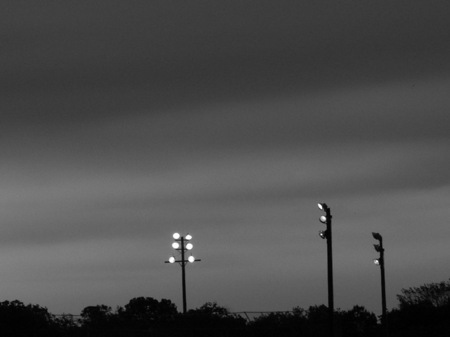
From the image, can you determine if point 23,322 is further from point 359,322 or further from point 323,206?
point 359,322

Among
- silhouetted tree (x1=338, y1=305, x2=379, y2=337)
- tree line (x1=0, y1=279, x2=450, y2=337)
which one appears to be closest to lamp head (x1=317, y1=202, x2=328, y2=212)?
tree line (x1=0, y1=279, x2=450, y2=337)

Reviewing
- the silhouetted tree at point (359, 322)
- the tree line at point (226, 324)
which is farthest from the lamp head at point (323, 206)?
the silhouetted tree at point (359, 322)

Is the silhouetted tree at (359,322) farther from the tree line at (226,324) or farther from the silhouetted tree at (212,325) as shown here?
the silhouetted tree at (212,325)

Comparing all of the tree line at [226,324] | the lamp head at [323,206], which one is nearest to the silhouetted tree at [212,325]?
the tree line at [226,324]

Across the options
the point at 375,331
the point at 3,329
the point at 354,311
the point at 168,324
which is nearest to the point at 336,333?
the point at 168,324

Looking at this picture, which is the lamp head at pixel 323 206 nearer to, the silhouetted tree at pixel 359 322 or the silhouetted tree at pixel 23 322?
the silhouetted tree at pixel 23 322

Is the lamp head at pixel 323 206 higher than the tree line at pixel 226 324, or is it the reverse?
the lamp head at pixel 323 206

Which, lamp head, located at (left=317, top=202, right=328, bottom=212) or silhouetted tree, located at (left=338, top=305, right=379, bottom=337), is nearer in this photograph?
lamp head, located at (left=317, top=202, right=328, bottom=212)

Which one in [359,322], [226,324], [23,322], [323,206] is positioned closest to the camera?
[323,206]

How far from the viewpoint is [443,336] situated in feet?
226

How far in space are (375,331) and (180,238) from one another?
2726 centimetres

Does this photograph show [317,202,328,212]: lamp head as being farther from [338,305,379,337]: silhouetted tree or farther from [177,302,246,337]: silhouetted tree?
[338,305,379,337]: silhouetted tree

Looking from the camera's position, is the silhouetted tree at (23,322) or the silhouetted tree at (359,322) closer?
the silhouetted tree at (23,322)

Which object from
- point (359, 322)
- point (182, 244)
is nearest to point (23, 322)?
point (182, 244)
